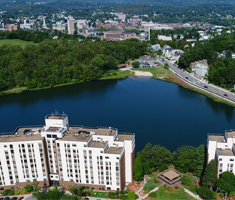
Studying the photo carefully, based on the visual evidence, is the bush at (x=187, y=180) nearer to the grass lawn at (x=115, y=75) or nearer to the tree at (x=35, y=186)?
the tree at (x=35, y=186)

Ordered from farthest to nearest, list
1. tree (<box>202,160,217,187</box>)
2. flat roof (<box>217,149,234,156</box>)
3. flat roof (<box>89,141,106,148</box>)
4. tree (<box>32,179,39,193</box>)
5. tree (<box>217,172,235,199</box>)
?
flat roof (<box>89,141,106,148</box>) → tree (<box>32,179,39,193</box>) → flat roof (<box>217,149,234,156</box>) → tree (<box>202,160,217,187</box>) → tree (<box>217,172,235,199</box>)

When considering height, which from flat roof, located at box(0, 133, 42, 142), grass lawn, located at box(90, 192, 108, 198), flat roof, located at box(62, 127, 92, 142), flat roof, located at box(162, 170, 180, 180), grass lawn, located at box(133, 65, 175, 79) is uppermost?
flat roof, located at box(62, 127, 92, 142)

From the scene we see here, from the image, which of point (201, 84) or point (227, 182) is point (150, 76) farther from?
point (227, 182)

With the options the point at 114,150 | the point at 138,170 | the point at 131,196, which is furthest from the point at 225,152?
the point at 114,150

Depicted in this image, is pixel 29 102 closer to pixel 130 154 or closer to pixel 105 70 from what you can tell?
pixel 105 70

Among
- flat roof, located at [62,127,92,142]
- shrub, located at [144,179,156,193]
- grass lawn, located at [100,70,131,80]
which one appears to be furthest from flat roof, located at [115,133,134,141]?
grass lawn, located at [100,70,131,80]

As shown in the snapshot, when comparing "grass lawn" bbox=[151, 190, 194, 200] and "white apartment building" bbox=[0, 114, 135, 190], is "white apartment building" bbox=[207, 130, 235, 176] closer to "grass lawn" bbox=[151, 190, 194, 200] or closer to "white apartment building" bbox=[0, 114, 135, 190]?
"grass lawn" bbox=[151, 190, 194, 200]

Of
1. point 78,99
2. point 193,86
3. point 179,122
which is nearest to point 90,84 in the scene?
point 78,99

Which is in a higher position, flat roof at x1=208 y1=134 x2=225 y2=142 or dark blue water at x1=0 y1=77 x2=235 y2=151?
flat roof at x1=208 y1=134 x2=225 y2=142
